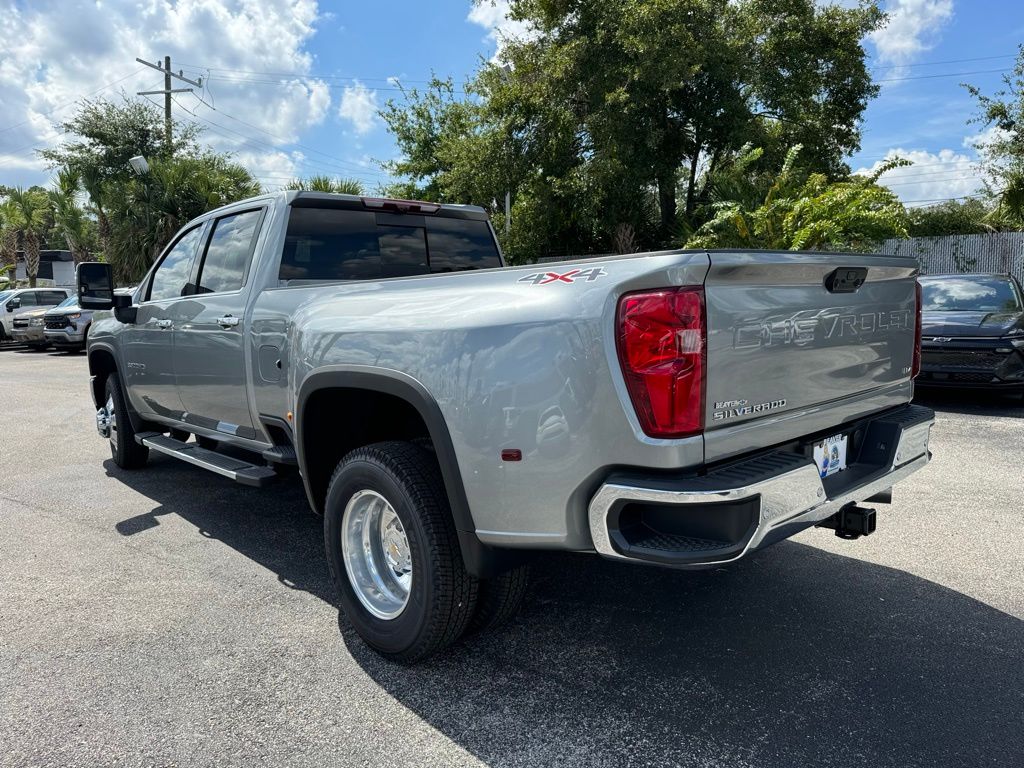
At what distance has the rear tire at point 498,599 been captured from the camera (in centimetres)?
298

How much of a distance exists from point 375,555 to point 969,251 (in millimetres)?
19927

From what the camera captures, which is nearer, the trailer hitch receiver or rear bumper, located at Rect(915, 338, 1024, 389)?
the trailer hitch receiver

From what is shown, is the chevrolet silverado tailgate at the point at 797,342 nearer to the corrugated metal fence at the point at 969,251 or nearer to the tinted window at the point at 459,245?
the tinted window at the point at 459,245

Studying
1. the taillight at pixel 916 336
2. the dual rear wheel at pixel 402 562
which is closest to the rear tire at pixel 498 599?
the dual rear wheel at pixel 402 562

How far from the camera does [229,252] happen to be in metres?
4.61

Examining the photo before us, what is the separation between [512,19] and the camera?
2073 centimetres

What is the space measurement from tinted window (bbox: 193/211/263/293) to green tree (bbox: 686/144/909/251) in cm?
1167

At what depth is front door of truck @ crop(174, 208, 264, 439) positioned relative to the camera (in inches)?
165

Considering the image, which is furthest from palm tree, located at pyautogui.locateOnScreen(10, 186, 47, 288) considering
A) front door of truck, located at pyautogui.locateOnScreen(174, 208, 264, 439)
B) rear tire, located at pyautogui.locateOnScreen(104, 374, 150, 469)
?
front door of truck, located at pyautogui.locateOnScreen(174, 208, 264, 439)

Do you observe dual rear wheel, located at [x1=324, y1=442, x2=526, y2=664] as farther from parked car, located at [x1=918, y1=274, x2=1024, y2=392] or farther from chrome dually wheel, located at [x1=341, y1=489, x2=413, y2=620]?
parked car, located at [x1=918, y1=274, x2=1024, y2=392]

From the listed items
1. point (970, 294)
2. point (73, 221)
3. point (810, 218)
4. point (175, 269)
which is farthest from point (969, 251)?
Answer: point (73, 221)

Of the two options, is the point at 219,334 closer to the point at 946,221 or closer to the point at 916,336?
the point at 916,336

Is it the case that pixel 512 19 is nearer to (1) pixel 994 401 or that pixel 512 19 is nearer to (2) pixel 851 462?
(1) pixel 994 401

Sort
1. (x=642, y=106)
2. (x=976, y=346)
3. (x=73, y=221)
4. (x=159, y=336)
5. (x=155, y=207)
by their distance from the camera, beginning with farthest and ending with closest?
(x=73, y=221) → (x=155, y=207) → (x=642, y=106) → (x=976, y=346) → (x=159, y=336)
